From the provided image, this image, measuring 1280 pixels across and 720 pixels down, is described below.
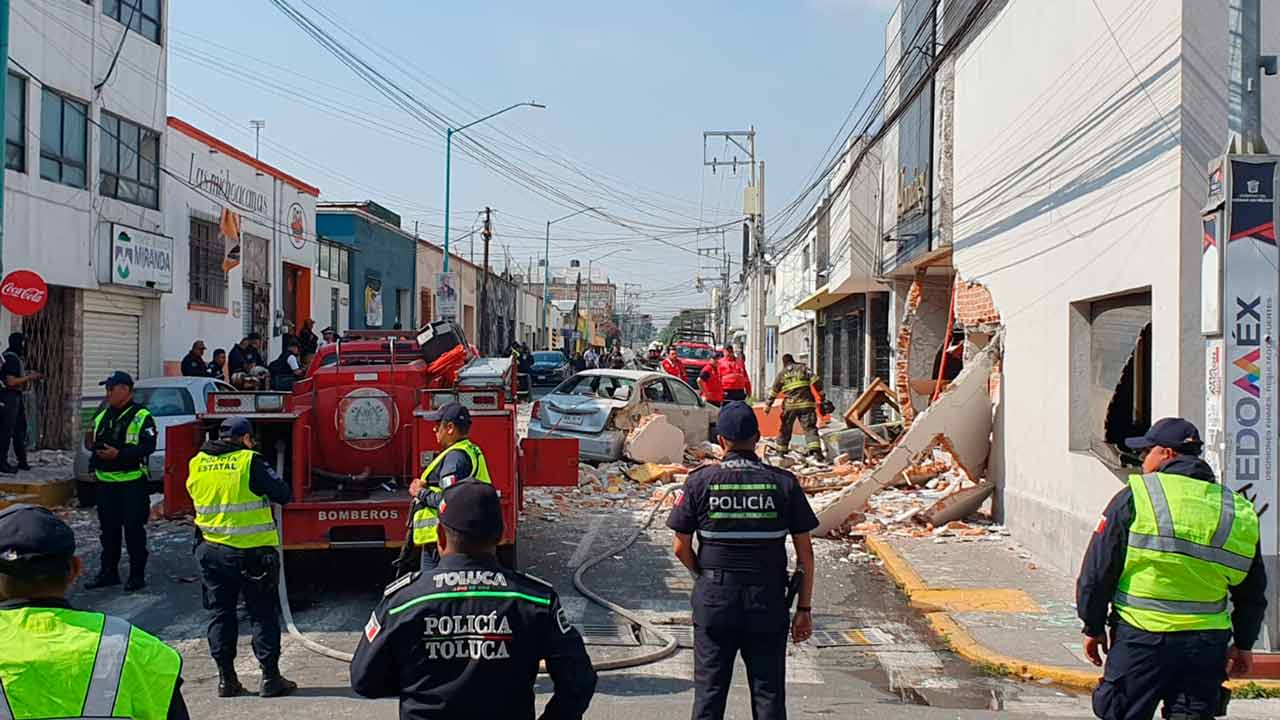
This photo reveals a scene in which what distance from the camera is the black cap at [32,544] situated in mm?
2666

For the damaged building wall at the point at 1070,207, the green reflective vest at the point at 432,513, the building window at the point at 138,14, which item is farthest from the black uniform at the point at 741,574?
the building window at the point at 138,14

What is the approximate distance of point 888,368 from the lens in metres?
23.5

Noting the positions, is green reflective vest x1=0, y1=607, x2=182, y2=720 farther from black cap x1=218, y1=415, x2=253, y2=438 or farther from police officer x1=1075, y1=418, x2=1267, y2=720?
black cap x1=218, y1=415, x2=253, y2=438

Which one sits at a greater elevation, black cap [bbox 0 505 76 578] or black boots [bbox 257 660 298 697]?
black cap [bbox 0 505 76 578]

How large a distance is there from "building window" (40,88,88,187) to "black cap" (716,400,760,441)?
629 inches

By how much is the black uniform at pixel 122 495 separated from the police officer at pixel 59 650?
277 inches

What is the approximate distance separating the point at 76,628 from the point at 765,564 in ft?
10.2

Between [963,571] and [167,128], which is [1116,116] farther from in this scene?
[167,128]

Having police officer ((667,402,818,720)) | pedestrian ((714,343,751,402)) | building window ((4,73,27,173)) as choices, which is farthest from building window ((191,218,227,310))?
police officer ((667,402,818,720))

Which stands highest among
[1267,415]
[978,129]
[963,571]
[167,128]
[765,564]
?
[167,128]

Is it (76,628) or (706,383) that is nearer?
(76,628)

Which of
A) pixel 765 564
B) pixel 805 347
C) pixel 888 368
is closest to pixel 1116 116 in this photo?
pixel 765 564

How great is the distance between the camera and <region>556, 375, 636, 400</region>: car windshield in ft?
56.6

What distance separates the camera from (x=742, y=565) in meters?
5.04
